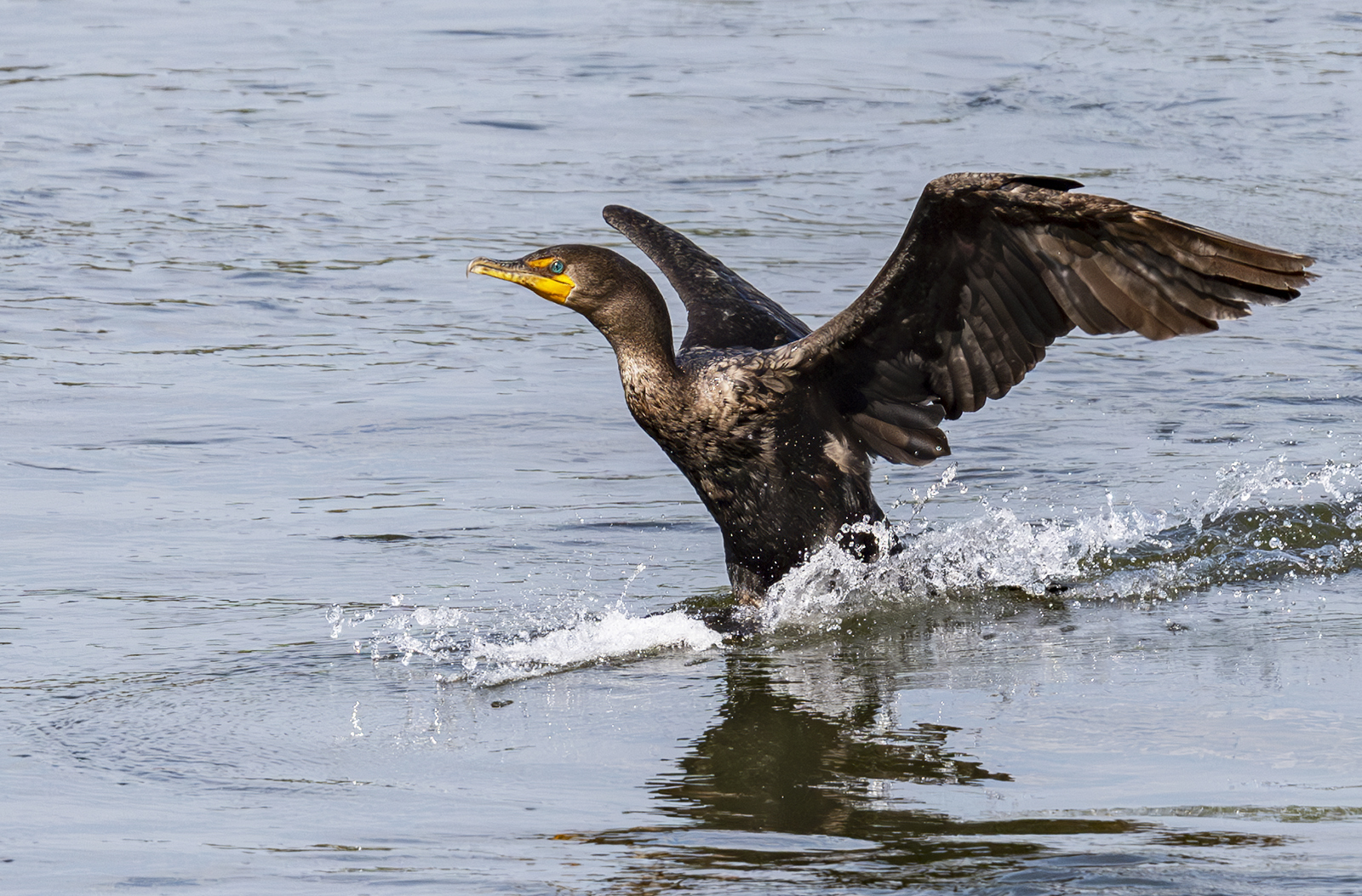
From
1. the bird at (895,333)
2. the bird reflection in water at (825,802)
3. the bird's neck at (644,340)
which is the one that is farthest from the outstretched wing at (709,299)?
the bird reflection in water at (825,802)

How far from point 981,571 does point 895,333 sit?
0.95m

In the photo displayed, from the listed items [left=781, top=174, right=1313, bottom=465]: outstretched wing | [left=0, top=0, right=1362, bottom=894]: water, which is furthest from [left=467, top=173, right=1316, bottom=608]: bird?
[left=0, top=0, right=1362, bottom=894]: water

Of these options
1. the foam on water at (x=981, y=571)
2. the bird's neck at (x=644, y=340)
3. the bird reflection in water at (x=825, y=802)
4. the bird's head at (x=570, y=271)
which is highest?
the bird's head at (x=570, y=271)

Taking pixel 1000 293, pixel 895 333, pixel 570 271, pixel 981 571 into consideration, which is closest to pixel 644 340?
pixel 570 271

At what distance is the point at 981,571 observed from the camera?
622cm

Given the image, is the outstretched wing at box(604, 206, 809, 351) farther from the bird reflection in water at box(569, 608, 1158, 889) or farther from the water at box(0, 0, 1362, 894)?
the bird reflection in water at box(569, 608, 1158, 889)

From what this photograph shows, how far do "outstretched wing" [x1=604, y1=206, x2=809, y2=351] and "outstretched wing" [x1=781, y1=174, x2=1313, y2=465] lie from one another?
0.81 metres

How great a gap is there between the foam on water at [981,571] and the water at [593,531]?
0.06 ft

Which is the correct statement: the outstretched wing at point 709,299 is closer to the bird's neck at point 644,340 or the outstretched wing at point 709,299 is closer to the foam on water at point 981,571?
the bird's neck at point 644,340

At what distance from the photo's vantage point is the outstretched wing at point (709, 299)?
6.70 meters

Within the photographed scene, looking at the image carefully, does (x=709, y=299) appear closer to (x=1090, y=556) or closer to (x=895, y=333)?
(x=895, y=333)

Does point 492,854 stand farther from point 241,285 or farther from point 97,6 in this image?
point 97,6

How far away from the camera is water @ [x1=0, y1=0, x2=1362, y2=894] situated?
3.99 metres

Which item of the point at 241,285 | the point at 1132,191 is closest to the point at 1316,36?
the point at 1132,191
